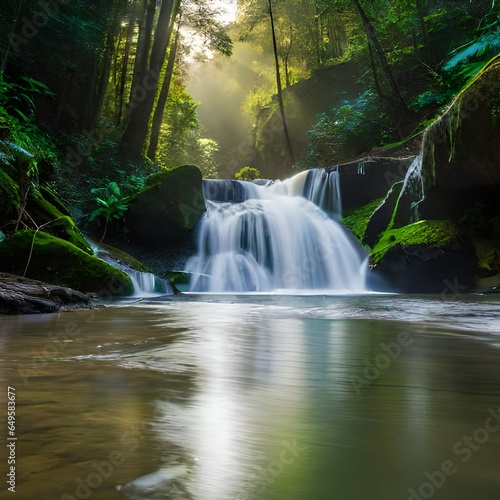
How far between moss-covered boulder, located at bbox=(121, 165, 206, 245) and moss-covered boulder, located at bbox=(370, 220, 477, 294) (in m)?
5.25

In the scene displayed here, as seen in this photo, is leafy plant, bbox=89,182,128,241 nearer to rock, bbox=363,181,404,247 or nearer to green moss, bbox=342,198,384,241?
green moss, bbox=342,198,384,241

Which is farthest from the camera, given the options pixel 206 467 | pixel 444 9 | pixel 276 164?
pixel 276 164

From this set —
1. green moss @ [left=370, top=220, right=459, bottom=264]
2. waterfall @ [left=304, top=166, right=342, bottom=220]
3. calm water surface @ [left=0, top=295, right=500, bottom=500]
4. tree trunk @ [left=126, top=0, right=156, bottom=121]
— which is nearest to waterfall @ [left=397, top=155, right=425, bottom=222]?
green moss @ [left=370, top=220, right=459, bottom=264]

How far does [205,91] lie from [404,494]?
60652mm

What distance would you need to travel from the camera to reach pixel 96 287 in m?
8.36

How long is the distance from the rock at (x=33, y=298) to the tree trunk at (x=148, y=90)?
1061 cm

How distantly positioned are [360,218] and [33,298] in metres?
10.3

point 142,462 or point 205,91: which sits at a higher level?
point 205,91

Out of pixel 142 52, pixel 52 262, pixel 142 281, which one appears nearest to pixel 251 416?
pixel 52 262

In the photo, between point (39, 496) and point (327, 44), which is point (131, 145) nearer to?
point (39, 496)

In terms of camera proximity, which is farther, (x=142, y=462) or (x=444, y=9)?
(x=444, y=9)

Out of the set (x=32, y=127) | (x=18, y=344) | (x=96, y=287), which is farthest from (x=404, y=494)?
(x=32, y=127)

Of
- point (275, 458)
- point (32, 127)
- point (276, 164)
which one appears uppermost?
point (276, 164)

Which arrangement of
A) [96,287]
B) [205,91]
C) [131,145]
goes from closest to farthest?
[96,287] < [131,145] < [205,91]
